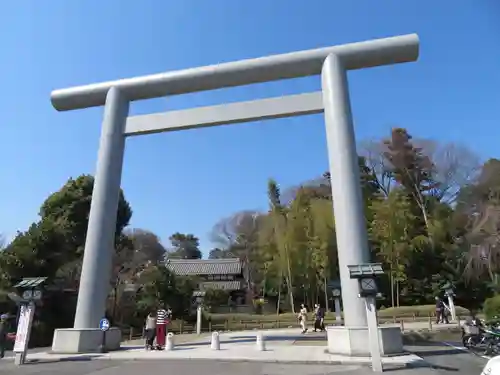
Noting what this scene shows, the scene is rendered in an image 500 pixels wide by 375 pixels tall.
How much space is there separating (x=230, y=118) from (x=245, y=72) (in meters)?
1.64

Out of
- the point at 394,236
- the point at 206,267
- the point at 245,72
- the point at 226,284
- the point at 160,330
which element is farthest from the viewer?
the point at 206,267

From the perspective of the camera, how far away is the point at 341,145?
10.8 metres

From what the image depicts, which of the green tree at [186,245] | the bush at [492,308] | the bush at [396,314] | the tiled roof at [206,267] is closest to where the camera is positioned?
the bush at [492,308]

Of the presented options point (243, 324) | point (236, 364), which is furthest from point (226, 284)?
point (236, 364)

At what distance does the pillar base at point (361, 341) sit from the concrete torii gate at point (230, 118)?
293 mm

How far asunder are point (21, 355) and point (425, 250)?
28254mm

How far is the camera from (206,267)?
4141cm

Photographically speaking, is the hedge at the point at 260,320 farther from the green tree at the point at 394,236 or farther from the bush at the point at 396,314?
the green tree at the point at 394,236

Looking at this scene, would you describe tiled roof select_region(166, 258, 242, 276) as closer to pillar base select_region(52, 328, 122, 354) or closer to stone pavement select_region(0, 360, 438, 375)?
pillar base select_region(52, 328, 122, 354)

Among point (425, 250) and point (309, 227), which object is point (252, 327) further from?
point (425, 250)

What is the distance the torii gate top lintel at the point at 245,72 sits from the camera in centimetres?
1171

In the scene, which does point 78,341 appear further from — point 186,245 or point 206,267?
point 186,245

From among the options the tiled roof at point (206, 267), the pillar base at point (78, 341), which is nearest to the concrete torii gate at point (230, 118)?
the pillar base at point (78, 341)

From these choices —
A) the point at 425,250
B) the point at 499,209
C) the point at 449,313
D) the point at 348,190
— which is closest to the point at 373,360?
the point at 348,190
